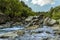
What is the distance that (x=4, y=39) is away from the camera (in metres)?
24.6

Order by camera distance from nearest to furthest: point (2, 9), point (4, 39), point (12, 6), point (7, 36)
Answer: point (4, 39), point (7, 36), point (2, 9), point (12, 6)

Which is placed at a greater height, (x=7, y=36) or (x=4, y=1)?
(x=4, y=1)

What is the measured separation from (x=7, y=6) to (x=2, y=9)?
13.3ft

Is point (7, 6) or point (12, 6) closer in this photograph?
point (7, 6)

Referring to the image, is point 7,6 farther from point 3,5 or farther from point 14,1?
point 14,1

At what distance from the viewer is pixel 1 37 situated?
26297 millimetres

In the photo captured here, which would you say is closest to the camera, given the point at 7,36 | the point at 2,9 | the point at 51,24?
the point at 7,36

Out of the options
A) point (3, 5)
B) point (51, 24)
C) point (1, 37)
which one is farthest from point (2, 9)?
point (1, 37)

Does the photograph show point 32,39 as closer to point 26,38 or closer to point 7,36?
point 26,38

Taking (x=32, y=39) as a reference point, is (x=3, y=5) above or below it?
above

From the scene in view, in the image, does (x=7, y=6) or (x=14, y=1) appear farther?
(x=14, y=1)

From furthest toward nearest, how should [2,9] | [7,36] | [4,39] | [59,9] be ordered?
[59,9] < [2,9] < [7,36] < [4,39]

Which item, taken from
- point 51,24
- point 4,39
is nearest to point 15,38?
point 4,39

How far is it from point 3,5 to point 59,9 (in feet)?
105
